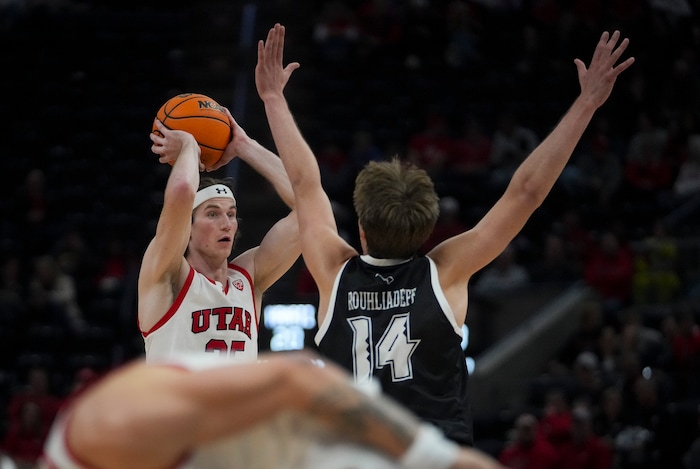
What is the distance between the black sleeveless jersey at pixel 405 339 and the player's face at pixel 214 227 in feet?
4.75

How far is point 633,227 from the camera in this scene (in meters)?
13.2

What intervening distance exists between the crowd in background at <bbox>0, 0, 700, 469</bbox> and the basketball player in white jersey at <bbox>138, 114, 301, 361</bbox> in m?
4.95

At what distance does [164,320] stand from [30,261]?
9.54 m

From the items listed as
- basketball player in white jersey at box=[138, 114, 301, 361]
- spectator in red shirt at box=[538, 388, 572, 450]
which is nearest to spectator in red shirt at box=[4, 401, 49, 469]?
spectator in red shirt at box=[538, 388, 572, 450]

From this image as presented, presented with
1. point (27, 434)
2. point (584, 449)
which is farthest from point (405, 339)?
point (27, 434)

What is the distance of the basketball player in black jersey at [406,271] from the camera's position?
3691mm

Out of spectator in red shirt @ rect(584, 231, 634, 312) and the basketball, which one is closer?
the basketball

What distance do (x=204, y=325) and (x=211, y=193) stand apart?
670mm

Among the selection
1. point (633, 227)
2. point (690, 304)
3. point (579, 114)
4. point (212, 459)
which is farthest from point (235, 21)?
point (212, 459)

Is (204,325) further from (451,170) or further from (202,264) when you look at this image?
(451,170)

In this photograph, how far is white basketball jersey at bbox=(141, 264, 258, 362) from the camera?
16.1 feet

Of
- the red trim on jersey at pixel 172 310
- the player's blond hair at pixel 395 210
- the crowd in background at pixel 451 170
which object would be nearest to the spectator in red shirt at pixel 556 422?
the crowd in background at pixel 451 170

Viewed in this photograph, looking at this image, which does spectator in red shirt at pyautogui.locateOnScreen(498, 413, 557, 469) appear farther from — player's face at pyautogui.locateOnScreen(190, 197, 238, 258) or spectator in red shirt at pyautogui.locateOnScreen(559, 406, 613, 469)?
player's face at pyautogui.locateOnScreen(190, 197, 238, 258)

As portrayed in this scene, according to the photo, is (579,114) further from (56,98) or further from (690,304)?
(56,98)
